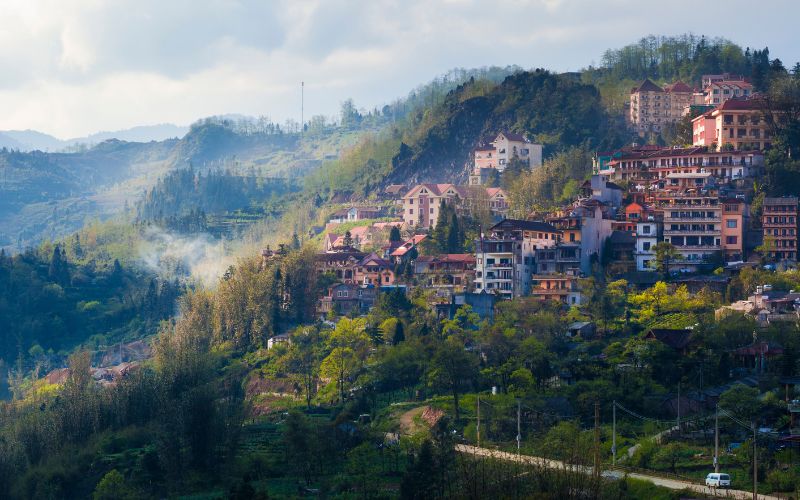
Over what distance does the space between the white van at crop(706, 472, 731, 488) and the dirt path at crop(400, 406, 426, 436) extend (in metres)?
12.7

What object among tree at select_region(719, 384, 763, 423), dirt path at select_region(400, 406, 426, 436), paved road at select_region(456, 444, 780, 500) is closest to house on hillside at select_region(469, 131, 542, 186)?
dirt path at select_region(400, 406, 426, 436)

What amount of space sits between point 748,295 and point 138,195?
418 ft

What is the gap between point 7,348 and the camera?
81.5m

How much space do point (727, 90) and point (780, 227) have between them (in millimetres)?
21305

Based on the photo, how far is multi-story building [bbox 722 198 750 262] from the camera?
6053 centimetres

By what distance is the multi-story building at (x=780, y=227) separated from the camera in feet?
196

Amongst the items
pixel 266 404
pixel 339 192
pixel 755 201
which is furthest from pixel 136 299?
pixel 755 201

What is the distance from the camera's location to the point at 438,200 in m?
78.7

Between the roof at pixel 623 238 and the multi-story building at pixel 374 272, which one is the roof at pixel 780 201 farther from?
the multi-story building at pixel 374 272

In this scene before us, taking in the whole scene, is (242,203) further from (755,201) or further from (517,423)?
(517,423)

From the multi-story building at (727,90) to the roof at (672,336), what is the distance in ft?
106

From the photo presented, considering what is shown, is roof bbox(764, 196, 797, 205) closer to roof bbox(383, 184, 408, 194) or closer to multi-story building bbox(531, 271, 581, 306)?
multi-story building bbox(531, 271, 581, 306)

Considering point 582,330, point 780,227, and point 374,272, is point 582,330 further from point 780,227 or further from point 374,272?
point 374,272

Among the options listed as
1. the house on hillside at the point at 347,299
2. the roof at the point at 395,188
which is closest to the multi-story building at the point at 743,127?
the house on hillside at the point at 347,299
